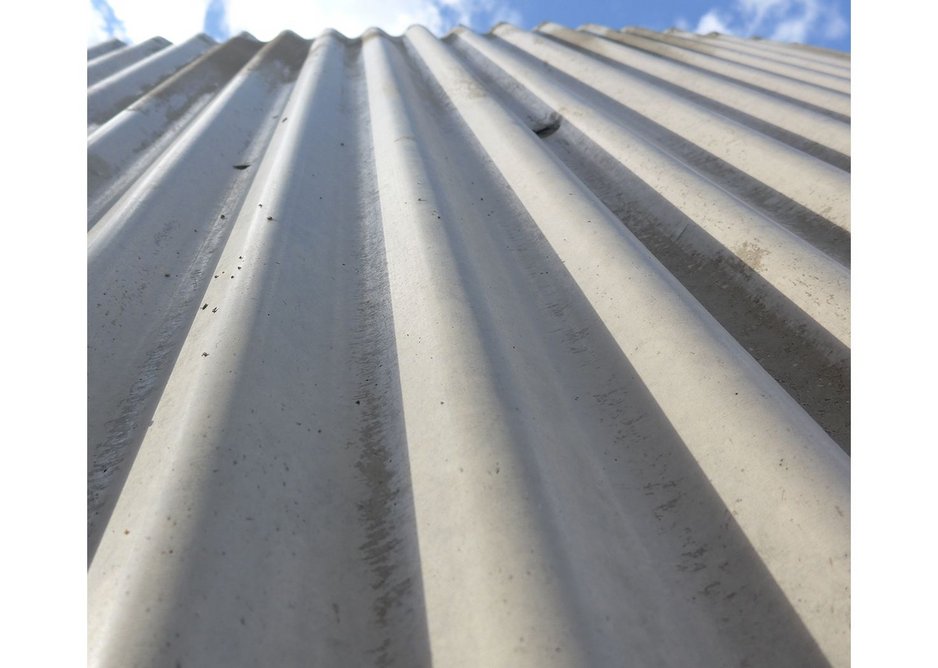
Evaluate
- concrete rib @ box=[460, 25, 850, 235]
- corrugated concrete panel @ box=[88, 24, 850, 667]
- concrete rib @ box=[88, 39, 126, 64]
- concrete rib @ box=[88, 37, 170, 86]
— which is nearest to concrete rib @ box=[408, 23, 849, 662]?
corrugated concrete panel @ box=[88, 24, 850, 667]

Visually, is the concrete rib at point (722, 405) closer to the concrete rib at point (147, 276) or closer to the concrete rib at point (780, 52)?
the concrete rib at point (147, 276)

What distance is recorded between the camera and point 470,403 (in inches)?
28.1

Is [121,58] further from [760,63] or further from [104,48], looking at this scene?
[760,63]

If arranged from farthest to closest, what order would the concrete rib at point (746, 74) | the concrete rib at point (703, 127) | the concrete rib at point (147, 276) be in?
1. the concrete rib at point (746, 74)
2. the concrete rib at point (703, 127)
3. the concrete rib at point (147, 276)

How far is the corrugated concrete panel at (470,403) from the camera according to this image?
1.87 feet

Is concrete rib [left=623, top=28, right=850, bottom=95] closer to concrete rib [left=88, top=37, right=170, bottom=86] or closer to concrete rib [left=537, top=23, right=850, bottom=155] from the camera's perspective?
concrete rib [left=537, top=23, right=850, bottom=155]

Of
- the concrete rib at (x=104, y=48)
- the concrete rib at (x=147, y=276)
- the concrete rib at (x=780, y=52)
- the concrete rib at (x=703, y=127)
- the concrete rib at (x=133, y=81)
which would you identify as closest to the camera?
the concrete rib at (x=147, y=276)

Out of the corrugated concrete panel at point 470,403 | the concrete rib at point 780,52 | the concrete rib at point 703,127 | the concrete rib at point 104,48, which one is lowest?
the corrugated concrete panel at point 470,403

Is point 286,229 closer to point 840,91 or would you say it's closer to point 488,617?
point 488,617

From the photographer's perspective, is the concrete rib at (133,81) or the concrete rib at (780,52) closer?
the concrete rib at (133,81)

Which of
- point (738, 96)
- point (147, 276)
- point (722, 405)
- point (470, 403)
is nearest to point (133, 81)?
point (147, 276)

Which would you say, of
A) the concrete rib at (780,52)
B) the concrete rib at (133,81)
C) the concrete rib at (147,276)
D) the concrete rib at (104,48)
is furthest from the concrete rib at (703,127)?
the concrete rib at (104,48)
